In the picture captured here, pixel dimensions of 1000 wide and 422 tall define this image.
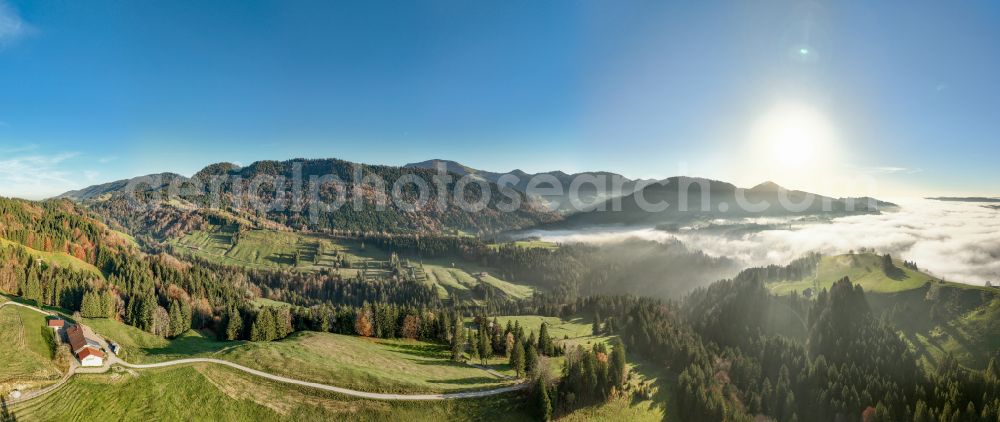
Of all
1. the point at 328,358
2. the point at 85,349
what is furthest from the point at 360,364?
the point at 85,349

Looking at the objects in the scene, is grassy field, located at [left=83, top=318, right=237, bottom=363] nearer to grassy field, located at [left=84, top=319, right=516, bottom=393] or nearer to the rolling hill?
grassy field, located at [left=84, top=319, right=516, bottom=393]

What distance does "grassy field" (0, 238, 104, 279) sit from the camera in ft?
461

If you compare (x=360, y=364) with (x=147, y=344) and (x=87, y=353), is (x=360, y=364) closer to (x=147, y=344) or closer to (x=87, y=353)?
(x=87, y=353)

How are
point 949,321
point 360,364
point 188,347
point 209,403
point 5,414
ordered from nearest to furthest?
1. point 5,414
2. point 209,403
3. point 360,364
4. point 188,347
5. point 949,321

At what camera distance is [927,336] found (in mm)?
170250

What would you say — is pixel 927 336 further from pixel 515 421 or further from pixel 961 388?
pixel 515 421

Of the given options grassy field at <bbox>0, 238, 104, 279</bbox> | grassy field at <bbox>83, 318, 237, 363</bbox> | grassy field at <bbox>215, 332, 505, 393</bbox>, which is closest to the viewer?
grassy field at <bbox>83, 318, 237, 363</bbox>

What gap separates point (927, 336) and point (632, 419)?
543ft

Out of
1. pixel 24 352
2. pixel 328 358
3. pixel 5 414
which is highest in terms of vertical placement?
pixel 24 352

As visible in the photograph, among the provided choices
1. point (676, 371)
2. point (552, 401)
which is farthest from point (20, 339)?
point (676, 371)

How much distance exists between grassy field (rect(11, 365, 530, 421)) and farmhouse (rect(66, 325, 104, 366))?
4076mm

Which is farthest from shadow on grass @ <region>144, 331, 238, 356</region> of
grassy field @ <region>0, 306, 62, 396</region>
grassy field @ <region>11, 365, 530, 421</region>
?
grassy field @ <region>0, 306, 62, 396</region>

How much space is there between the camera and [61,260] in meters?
148

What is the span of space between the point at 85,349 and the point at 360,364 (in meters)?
48.0
